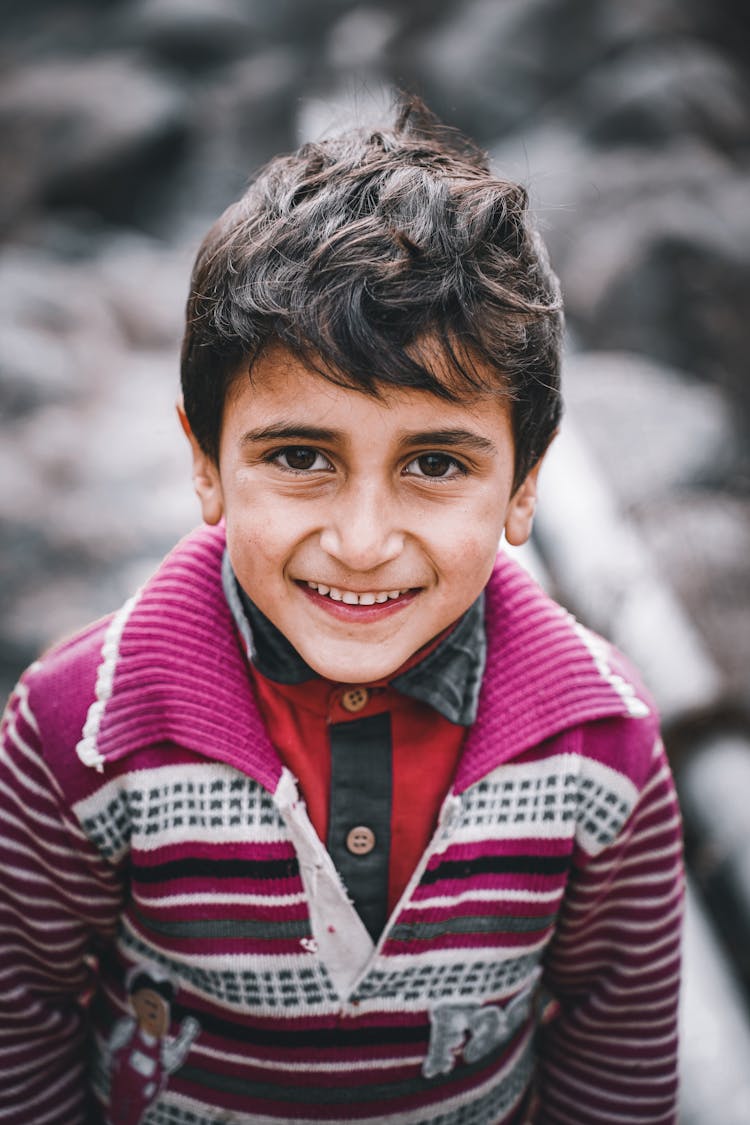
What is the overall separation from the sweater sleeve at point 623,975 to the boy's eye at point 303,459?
531mm

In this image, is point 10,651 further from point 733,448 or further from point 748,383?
point 748,383

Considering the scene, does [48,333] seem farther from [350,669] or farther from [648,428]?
[350,669]

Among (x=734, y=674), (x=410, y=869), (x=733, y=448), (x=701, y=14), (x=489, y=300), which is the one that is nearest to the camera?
(x=489, y=300)

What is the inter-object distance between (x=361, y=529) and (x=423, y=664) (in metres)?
0.24

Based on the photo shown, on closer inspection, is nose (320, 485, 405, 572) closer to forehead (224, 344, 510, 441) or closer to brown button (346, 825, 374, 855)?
forehead (224, 344, 510, 441)

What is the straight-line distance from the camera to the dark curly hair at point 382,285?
99cm

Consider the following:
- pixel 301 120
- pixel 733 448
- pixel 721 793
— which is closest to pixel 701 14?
pixel 301 120

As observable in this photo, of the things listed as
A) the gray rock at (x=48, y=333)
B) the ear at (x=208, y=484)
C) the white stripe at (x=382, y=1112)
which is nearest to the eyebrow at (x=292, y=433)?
the ear at (x=208, y=484)

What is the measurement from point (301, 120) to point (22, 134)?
5.64 ft

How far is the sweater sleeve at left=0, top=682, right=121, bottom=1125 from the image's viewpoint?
1.14 metres

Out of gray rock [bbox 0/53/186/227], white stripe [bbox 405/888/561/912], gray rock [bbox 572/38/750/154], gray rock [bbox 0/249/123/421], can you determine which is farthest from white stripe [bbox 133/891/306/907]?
gray rock [bbox 572/38/750/154]

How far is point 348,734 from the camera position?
45.9 inches

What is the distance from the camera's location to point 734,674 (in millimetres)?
2412

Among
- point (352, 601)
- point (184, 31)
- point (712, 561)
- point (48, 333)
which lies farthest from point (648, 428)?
point (184, 31)
